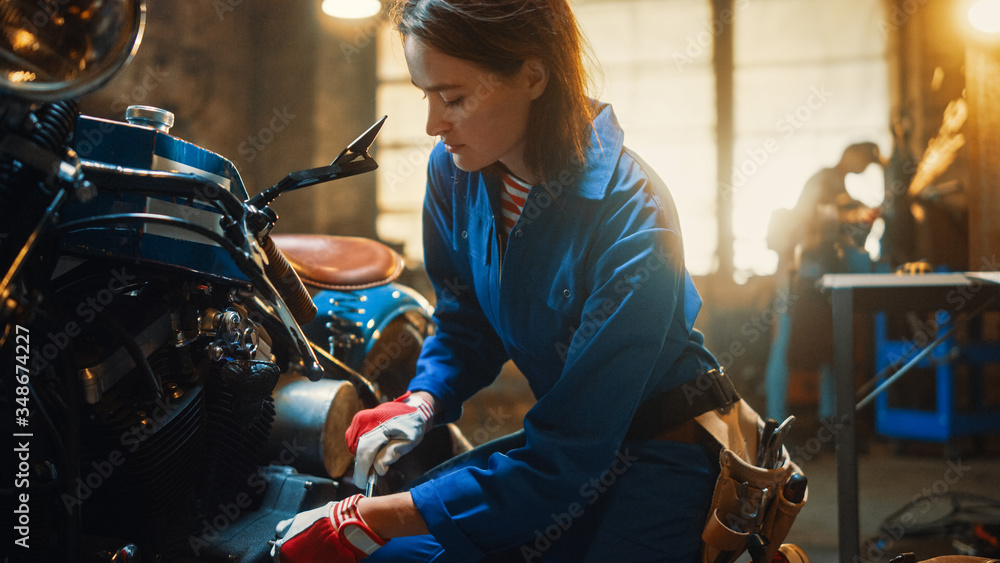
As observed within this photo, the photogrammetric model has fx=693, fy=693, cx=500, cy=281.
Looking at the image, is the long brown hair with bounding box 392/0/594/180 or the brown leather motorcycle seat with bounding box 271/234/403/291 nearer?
the long brown hair with bounding box 392/0/594/180

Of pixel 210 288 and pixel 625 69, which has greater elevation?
pixel 625 69

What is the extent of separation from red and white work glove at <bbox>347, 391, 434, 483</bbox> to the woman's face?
0.39 metres

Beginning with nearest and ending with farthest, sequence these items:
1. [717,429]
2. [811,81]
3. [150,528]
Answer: [150,528] → [717,429] → [811,81]

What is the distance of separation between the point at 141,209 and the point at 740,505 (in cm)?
84

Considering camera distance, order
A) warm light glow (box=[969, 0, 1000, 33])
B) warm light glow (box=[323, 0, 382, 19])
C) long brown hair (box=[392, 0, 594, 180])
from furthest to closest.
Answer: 1. warm light glow (box=[323, 0, 382, 19])
2. warm light glow (box=[969, 0, 1000, 33])
3. long brown hair (box=[392, 0, 594, 180])

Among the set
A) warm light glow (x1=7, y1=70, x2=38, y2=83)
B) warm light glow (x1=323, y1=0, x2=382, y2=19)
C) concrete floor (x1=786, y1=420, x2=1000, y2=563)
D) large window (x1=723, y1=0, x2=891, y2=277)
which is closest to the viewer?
warm light glow (x1=7, y1=70, x2=38, y2=83)

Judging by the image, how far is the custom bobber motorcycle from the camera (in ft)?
2.11

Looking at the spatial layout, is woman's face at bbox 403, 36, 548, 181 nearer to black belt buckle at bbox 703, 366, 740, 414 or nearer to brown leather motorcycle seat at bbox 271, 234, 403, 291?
black belt buckle at bbox 703, 366, 740, 414

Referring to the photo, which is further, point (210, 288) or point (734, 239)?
point (734, 239)

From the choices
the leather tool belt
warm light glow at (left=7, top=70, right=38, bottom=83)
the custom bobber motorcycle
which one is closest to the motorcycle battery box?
the custom bobber motorcycle

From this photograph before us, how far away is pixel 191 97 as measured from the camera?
13.3ft

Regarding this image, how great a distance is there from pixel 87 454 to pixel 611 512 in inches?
25.4

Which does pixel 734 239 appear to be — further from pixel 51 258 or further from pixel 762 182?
pixel 51 258

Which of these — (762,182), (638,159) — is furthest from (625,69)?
(638,159)
